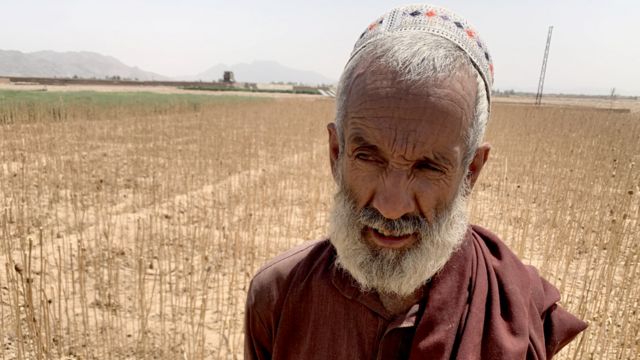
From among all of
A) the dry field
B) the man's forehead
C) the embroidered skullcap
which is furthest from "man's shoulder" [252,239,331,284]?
the dry field

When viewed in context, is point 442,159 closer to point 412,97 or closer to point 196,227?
point 412,97

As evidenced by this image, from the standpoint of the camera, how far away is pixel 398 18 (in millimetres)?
1149

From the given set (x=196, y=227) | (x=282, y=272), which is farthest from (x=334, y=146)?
(x=196, y=227)

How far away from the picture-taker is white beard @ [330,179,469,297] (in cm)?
113

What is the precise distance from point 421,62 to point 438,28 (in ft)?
0.45

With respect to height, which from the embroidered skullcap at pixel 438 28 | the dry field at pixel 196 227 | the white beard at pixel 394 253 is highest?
the embroidered skullcap at pixel 438 28

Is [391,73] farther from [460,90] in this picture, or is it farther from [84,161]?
[84,161]

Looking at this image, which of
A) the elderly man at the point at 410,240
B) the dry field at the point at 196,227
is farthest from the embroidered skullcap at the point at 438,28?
the dry field at the point at 196,227

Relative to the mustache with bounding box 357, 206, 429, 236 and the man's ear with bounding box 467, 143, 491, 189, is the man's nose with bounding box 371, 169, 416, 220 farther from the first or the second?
the man's ear with bounding box 467, 143, 491, 189

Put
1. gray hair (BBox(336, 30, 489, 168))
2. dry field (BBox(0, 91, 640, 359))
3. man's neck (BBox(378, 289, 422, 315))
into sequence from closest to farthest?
gray hair (BBox(336, 30, 489, 168)) → man's neck (BBox(378, 289, 422, 315)) → dry field (BBox(0, 91, 640, 359))

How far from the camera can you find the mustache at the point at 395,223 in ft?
3.63

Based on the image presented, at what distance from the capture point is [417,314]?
112 centimetres

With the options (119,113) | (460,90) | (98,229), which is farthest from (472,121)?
(119,113)

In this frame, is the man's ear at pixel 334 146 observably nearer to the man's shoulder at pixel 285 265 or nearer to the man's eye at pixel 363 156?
the man's eye at pixel 363 156
